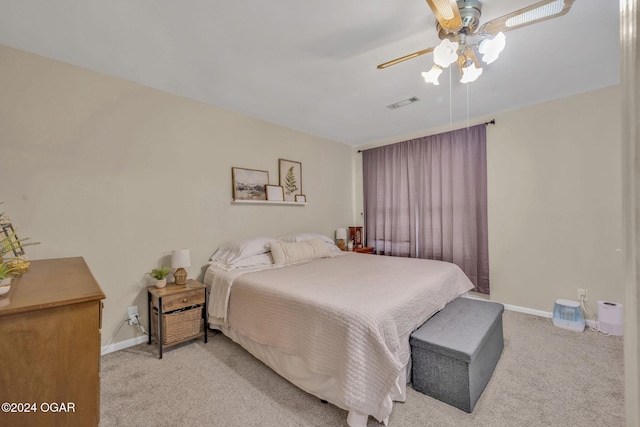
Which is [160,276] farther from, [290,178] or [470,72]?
[470,72]

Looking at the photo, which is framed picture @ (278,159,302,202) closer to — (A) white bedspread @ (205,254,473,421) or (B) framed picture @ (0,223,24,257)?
(A) white bedspread @ (205,254,473,421)

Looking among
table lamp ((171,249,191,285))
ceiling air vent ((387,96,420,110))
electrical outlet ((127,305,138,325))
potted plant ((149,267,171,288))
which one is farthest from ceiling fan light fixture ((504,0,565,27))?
electrical outlet ((127,305,138,325))

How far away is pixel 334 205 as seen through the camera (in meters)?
4.55

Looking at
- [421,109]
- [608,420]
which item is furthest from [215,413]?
[421,109]

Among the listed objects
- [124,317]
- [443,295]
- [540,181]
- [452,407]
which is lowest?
[452,407]

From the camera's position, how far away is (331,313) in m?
1.71

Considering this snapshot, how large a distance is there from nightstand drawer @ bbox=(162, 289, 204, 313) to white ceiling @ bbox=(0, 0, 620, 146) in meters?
1.93

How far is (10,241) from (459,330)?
9.72 ft

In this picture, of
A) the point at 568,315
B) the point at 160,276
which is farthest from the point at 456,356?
the point at 160,276

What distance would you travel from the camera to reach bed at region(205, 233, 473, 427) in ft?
5.08

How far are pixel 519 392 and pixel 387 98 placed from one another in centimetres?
273

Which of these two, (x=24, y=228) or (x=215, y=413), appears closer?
(x=215, y=413)

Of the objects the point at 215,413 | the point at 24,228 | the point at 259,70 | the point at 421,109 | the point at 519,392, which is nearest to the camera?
the point at 215,413

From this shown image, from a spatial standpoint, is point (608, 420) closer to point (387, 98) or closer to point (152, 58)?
point (387, 98)
